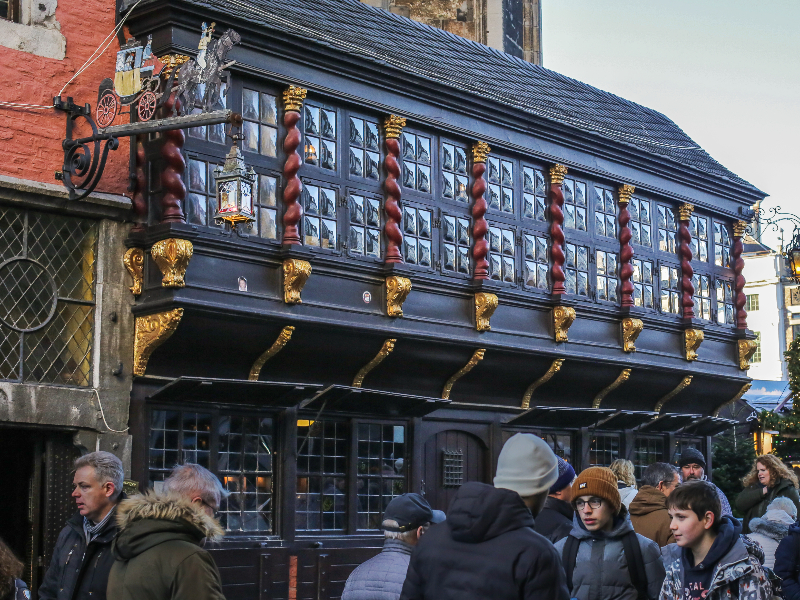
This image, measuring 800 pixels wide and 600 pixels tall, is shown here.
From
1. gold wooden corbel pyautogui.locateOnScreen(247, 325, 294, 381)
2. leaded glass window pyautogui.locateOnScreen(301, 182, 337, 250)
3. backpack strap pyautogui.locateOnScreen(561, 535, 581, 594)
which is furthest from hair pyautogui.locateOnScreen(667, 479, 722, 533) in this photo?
leaded glass window pyautogui.locateOnScreen(301, 182, 337, 250)

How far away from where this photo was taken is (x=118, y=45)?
1362cm

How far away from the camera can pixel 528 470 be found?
16.2 ft

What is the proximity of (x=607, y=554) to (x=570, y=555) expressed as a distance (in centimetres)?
20

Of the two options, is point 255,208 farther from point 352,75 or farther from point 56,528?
point 56,528

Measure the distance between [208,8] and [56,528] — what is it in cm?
556

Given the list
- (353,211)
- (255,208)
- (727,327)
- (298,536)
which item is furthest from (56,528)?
(727,327)

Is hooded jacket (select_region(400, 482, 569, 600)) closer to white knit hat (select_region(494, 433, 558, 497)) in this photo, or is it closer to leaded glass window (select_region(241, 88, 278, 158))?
white knit hat (select_region(494, 433, 558, 497))

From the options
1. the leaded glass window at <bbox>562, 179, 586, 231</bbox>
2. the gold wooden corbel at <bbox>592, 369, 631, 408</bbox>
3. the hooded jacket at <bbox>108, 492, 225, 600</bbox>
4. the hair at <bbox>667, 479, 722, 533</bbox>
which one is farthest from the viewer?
the gold wooden corbel at <bbox>592, 369, 631, 408</bbox>

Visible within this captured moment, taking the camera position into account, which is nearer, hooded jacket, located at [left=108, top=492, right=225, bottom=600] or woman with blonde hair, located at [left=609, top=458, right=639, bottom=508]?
hooded jacket, located at [left=108, top=492, right=225, bottom=600]

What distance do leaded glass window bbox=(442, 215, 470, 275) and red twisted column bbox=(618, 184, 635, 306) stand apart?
341 cm

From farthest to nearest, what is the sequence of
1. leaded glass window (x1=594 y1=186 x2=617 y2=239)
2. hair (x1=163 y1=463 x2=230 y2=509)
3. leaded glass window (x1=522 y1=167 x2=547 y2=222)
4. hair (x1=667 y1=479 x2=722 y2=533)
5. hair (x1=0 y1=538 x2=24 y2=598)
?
leaded glass window (x1=594 y1=186 x2=617 y2=239), leaded glass window (x1=522 y1=167 x2=547 y2=222), hair (x1=667 y1=479 x2=722 y2=533), hair (x1=163 y1=463 x2=230 y2=509), hair (x1=0 y1=538 x2=24 y2=598)

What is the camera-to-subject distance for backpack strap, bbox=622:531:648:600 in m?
6.72

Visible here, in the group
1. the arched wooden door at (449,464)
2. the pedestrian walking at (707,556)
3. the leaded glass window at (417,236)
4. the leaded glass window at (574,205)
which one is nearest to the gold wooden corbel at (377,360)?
the leaded glass window at (417,236)

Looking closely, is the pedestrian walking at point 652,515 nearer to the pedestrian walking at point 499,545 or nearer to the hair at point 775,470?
the hair at point 775,470
